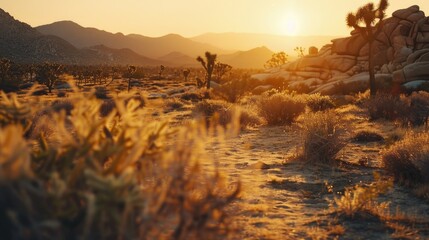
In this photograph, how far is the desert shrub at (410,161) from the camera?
743 cm

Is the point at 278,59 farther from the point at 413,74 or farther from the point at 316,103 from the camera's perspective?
the point at 316,103

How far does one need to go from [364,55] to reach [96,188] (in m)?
52.0

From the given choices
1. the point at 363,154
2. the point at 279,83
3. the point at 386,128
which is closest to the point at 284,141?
the point at 363,154

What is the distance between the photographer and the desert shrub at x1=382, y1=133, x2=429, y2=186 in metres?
7.43

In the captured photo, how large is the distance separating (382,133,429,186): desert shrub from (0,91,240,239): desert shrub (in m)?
5.55

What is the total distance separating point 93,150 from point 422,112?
15.3 meters

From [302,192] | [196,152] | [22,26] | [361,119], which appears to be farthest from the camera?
[22,26]

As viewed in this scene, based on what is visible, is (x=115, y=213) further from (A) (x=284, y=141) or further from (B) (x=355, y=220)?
(A) (x=284, y=141)

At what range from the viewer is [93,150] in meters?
2.68

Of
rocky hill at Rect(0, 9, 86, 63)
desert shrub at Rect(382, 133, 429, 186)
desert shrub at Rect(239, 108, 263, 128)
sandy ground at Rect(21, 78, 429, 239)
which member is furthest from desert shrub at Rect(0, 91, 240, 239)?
rocky hill at Rect(0, 9, 86, 63)

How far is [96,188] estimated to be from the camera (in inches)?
83.1

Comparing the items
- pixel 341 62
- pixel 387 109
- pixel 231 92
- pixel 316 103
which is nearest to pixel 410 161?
pixel 387 109

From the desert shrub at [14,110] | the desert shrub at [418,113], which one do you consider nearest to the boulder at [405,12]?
the desert shrub at [418,113]

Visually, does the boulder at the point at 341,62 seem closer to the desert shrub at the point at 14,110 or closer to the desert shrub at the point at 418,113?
the desert shrub at the point at 418,113
